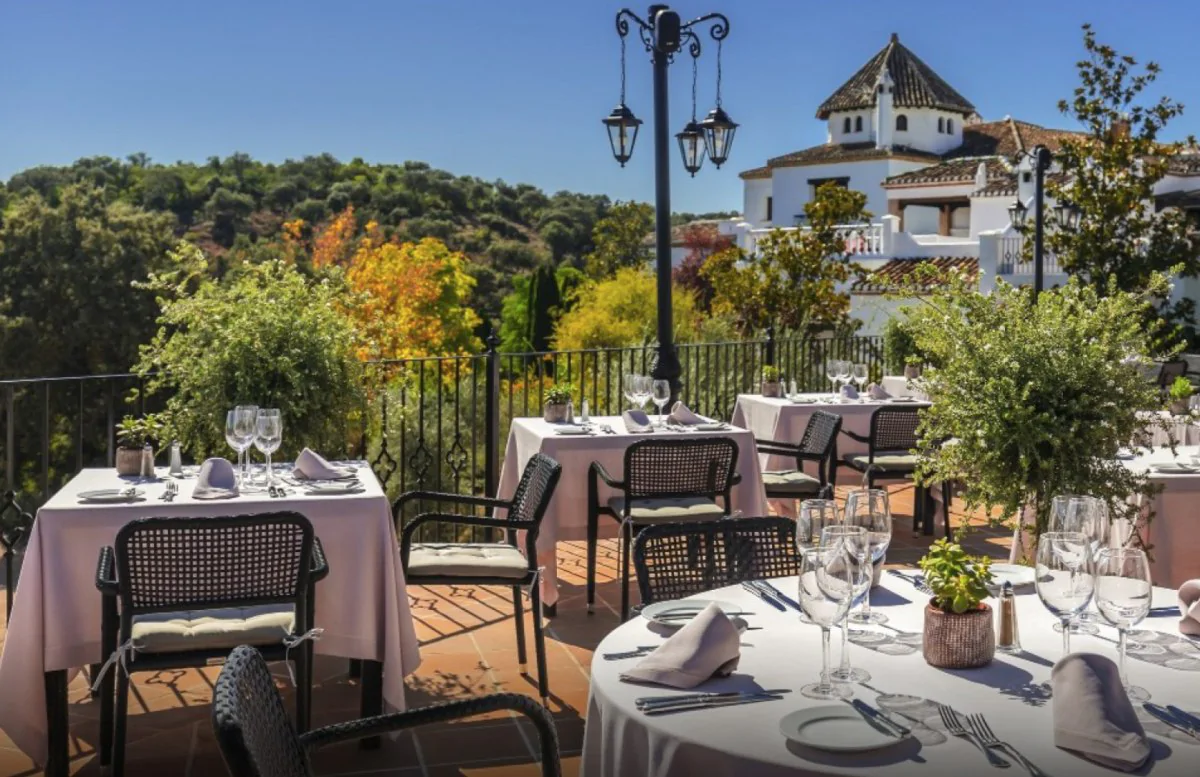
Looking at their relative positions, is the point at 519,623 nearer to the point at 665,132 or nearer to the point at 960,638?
the point at 960,638

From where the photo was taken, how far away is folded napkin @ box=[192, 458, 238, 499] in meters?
4.43

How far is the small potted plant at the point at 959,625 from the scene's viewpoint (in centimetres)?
247

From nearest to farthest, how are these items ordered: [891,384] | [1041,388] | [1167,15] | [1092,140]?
[1041,388] → [891,384] → [1092,140] → [1167,15]

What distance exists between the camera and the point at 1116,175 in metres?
21.6

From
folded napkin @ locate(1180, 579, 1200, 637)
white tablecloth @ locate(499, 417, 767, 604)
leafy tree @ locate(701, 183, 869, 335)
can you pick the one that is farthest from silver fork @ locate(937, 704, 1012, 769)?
leafy tree @ locate(701, 183, 869, 335)

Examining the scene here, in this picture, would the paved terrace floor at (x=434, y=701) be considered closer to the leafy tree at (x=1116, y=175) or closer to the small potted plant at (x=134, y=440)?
Answer: the small potted plant at (x=134, y=440)

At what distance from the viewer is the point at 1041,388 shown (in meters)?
3.86

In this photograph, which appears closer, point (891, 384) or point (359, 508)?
point (359, 508)

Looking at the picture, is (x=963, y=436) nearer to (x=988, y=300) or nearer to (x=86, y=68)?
(x=988, y=300)

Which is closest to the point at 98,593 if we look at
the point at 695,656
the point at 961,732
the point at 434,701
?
the point at 434,701

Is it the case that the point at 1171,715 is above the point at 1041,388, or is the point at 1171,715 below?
below

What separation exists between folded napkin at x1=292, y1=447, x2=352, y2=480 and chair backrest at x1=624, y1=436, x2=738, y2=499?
163cm

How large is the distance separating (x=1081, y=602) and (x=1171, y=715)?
237 mm

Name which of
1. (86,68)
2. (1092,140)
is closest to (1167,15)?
(1092,140)
